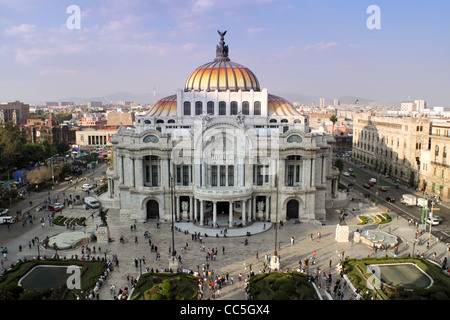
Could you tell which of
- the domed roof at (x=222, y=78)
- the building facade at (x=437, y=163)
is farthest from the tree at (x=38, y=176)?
the building facade at (x=437, y=163)

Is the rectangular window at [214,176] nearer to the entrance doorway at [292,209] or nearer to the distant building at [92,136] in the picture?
the entrance doorway at [292,209]

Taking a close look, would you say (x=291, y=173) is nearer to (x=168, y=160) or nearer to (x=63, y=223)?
(x=168, y=160)

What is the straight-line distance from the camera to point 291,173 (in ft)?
204

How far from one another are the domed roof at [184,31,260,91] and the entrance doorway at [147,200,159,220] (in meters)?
24.5

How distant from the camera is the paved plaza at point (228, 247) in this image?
4344 cm

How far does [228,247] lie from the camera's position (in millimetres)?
50344

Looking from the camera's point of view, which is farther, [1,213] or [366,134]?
[366,134]

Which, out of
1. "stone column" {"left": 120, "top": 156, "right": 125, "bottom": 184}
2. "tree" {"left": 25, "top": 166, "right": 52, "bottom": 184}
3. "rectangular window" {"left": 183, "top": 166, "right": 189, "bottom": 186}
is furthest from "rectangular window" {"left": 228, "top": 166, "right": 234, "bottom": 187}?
"tree" {"left": 25, "top": 166, "right": 52, "bottom": 184}

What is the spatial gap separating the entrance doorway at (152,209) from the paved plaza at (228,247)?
7.74 ft

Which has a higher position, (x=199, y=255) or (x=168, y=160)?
(x=168, y=160)

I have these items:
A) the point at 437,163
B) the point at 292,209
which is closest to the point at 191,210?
the point at 292,209
